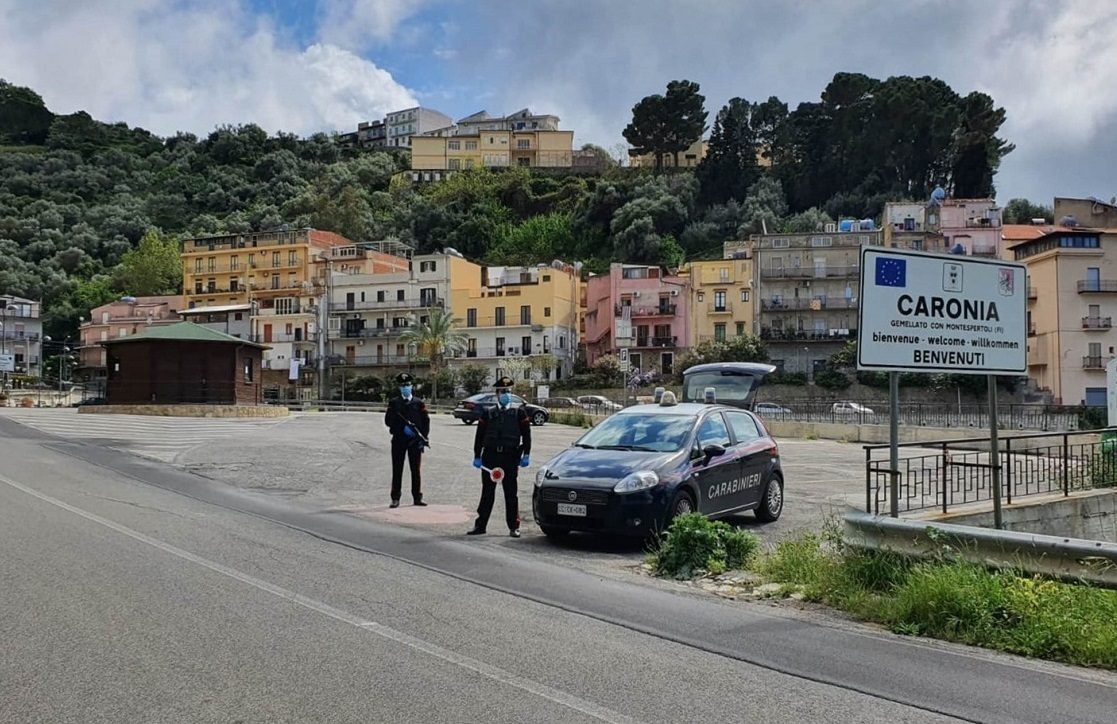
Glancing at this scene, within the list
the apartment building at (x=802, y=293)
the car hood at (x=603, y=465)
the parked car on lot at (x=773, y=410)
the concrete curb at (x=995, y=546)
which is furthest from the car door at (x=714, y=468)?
the apartment building at (x=802, y=293)

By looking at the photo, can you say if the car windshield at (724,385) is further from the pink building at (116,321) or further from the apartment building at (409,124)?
the apartment building at (409,124)

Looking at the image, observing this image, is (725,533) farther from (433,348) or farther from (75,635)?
(433,348)

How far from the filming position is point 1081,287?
203 ft

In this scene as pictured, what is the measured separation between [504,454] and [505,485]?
0.39m

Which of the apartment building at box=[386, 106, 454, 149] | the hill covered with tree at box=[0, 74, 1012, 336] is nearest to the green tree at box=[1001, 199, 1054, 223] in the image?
the hill covered with tree at box=[0, 74, 1012, 336]

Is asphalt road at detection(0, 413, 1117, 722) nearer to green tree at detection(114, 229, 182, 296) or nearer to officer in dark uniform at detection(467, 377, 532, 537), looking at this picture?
officer in dark uniform at detection(467, 377, 532, 537)

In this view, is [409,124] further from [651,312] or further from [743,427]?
[743,427]

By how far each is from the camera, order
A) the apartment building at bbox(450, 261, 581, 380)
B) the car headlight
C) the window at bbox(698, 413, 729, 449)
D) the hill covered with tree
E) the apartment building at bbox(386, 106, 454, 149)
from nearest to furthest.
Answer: the car headlight, the window at bbox(698, 413, 729, 449), the apartment building at bbox(450, 261, 581, 380), the hill covered with tree, the apartment building at bbox(386, 106, 454, 149)

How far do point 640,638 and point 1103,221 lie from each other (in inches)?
3173

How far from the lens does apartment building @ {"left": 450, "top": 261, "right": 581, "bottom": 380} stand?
8356 cm

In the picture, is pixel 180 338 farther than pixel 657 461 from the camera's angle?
Yes

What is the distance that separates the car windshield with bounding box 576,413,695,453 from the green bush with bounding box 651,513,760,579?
5.08 feet

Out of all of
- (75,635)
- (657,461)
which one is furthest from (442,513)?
(75,635)

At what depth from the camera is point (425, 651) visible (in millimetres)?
6109
